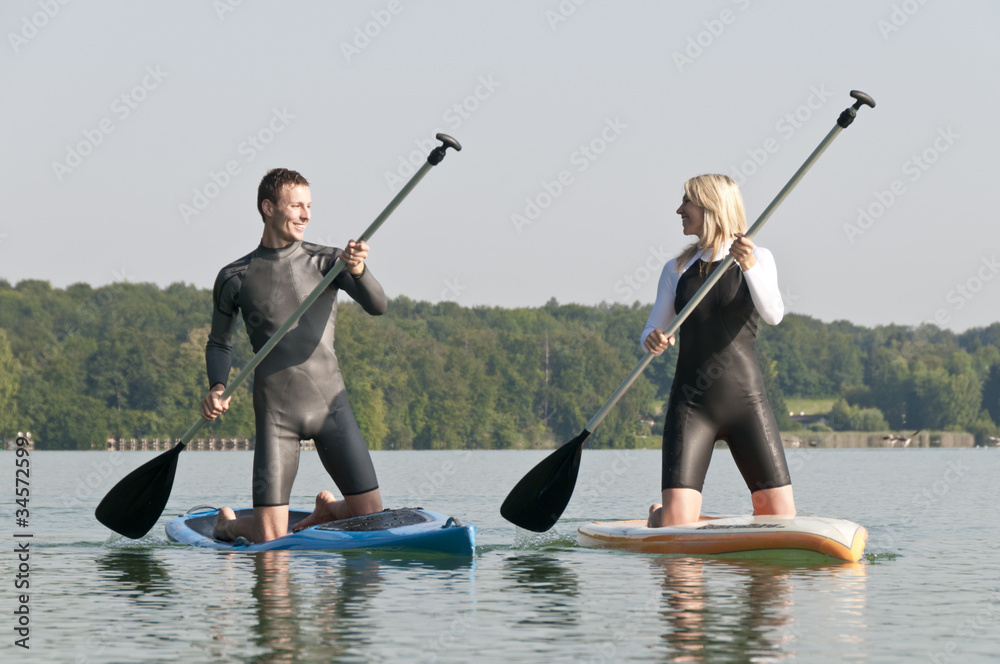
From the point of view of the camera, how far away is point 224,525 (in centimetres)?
1019

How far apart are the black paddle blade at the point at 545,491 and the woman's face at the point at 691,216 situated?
169 cm

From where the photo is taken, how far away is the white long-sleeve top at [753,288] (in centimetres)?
862

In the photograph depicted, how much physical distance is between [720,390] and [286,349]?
2.68 metres

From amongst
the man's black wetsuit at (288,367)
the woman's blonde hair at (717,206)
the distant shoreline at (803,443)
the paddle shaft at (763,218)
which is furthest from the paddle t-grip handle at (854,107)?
the distant shoreline at (803,443)

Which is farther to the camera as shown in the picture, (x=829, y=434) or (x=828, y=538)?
(x=829, y=434)

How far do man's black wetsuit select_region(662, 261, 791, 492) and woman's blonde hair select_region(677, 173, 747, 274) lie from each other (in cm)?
17

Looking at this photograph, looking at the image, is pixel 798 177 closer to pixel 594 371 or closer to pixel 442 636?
pixel 442 636

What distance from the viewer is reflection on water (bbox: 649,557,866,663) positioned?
5.96 meters

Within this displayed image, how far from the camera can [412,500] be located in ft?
68.4

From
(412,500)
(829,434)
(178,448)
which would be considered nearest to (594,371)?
(829,434)

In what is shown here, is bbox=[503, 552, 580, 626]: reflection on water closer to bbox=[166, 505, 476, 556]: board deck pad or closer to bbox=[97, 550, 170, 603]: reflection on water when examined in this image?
bbox=[166, 505, 476, 556]: board deck pad

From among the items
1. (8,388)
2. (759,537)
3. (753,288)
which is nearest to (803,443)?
(8,388)

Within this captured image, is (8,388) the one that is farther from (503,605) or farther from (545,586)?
(503,605)

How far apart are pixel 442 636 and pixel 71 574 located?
363 centimetres
